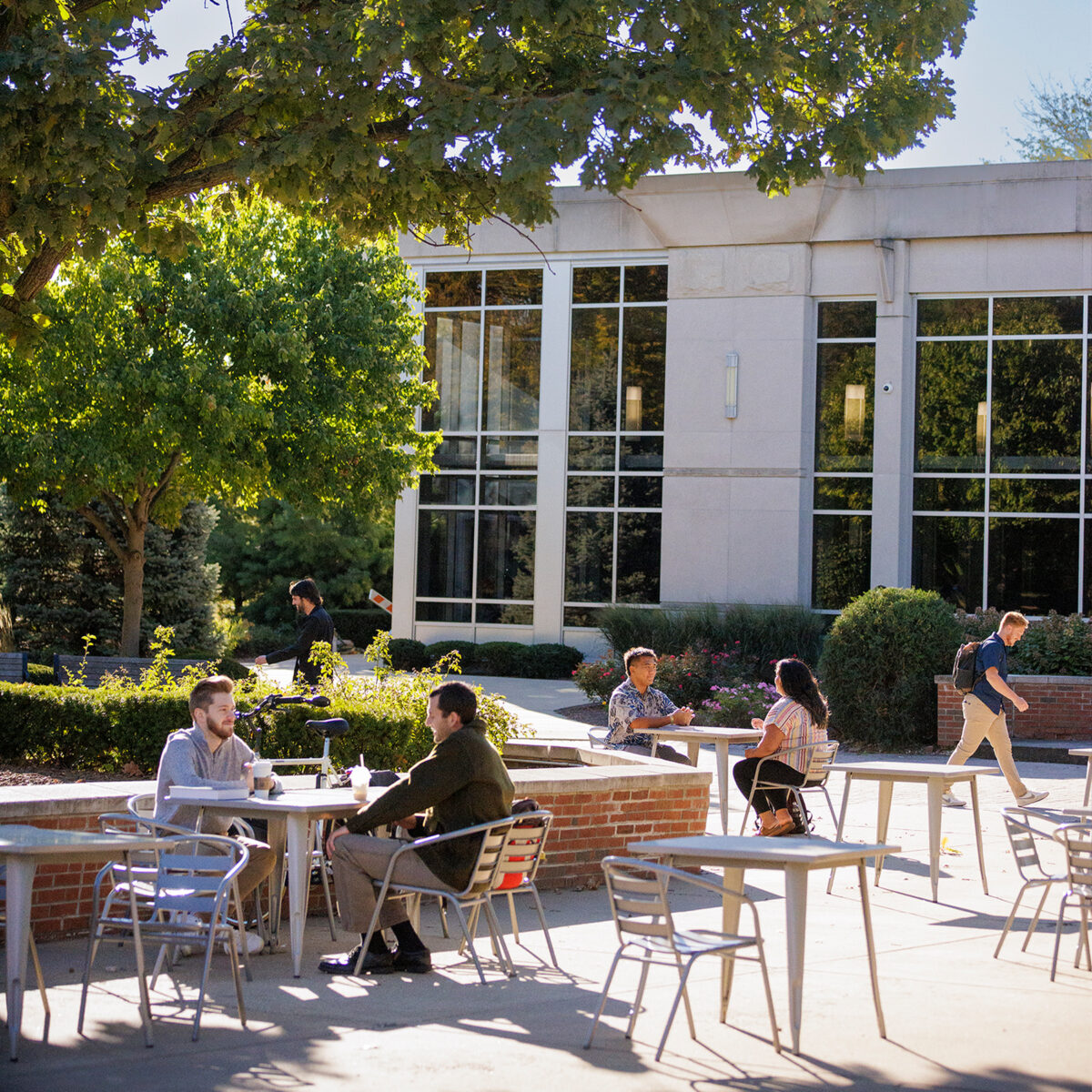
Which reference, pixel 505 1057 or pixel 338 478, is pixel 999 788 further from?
pixel 338 478

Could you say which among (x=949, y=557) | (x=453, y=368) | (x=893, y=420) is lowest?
(x=949, y=557)

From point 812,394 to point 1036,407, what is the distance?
3.97 m

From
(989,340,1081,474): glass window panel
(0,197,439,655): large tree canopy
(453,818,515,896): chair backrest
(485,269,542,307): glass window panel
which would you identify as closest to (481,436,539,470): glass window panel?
(485,269,542,307): glass window panel

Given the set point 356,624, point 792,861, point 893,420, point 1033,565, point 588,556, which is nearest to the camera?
point 792,861

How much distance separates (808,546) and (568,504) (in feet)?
15.7

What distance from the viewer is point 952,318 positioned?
81.8 ft

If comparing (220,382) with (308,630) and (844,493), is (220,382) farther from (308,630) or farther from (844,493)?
(844,493)

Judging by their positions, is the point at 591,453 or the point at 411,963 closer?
the point at 411,963

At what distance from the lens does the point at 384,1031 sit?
5125mm

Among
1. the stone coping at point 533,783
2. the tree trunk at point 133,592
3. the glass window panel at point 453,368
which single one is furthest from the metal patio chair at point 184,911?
the glass window panel at point 453,368

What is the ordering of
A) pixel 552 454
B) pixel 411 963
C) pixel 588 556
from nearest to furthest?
pixel 411 963 → pixel 588 556 → pixel 552 454

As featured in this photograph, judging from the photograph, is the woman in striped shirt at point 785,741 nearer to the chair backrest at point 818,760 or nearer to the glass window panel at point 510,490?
the chair backrest at point 818,760

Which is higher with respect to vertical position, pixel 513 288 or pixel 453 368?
pixel 513 288

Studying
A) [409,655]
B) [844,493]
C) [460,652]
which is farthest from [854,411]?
[409,655]
